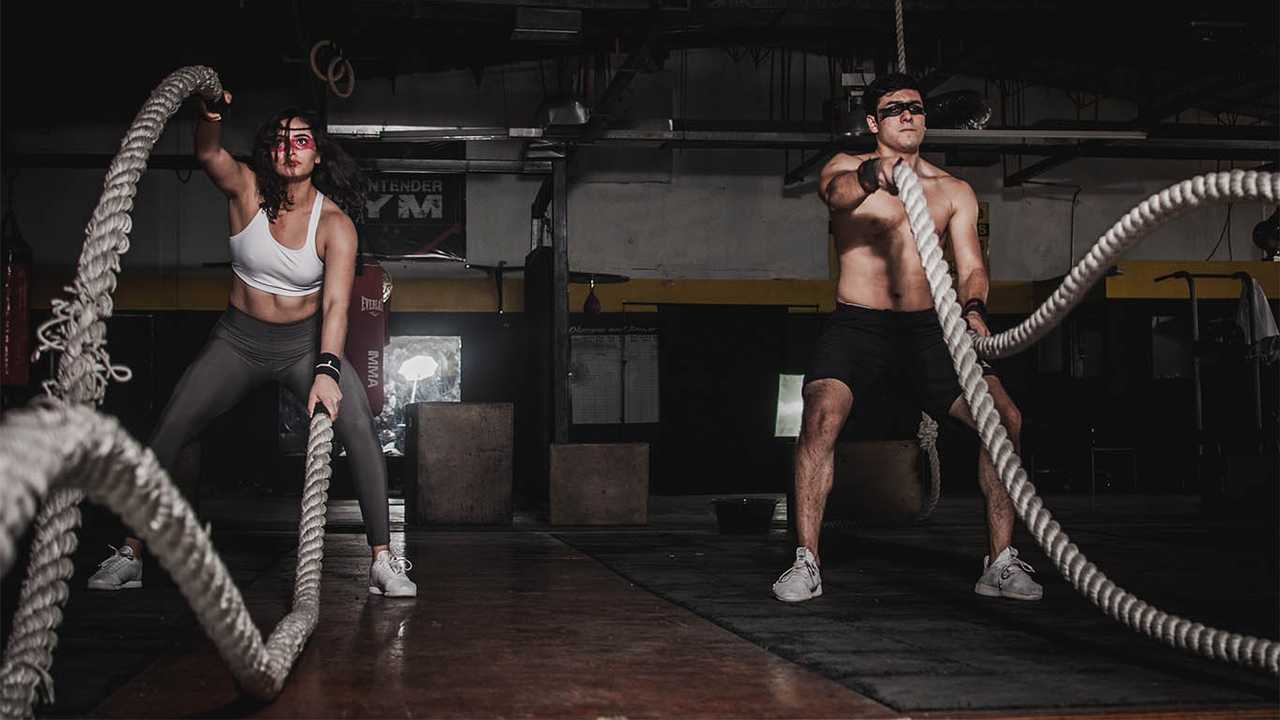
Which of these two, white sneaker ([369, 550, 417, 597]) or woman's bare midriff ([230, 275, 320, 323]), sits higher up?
woman's bare midriff ([230, 275, 320, 323])

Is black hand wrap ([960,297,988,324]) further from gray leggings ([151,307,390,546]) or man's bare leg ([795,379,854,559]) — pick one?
gray leggings ([151,307,390,546])

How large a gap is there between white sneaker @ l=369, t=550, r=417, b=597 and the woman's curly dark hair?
1.01 m

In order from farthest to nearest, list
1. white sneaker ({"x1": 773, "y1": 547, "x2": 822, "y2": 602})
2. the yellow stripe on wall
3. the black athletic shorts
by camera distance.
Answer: the yellow stripe on wall
the black athletic shorts
white sneaker ({"x1": 773, "y1": 547, "x2": 822, "y2": 602})

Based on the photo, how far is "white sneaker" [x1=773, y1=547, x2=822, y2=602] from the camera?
2920 mm

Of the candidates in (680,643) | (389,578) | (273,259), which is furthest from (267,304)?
(680,643)

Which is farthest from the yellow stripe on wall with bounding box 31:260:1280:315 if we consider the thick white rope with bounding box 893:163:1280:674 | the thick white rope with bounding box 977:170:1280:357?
the thick white rope with bounding box 977:170:1280:357

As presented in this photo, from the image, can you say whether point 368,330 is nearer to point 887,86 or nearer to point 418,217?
point 418,217

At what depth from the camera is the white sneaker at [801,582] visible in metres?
2.92

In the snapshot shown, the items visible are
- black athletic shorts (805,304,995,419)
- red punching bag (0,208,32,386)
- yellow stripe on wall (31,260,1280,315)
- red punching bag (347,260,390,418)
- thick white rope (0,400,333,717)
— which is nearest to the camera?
thick white rope (0,400,333,717)

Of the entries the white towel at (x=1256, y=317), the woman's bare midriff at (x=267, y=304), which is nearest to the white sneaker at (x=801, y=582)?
the woman's bare midriff at (x=267, y=304)

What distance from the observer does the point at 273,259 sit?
120 inches

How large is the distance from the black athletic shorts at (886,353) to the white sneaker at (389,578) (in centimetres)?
129

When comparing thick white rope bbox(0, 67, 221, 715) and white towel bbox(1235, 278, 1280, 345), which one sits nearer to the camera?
thick white rope bbox(0, 67, 221, 715)

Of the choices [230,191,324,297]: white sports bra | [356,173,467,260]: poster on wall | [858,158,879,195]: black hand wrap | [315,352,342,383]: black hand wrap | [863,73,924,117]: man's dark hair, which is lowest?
[315,352,342,383]: black hand wrap
